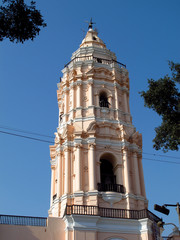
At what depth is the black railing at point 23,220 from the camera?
2064 cm

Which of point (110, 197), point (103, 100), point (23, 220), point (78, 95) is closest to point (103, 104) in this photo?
point (103, 100)

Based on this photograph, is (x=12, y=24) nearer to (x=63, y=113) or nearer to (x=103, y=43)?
(x=63, y=113)

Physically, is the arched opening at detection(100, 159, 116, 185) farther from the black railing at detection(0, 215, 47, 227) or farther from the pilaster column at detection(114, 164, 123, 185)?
the black railing at detection(0, 215, 47, 227)

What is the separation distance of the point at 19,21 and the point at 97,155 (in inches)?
486

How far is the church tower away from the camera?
20.6m

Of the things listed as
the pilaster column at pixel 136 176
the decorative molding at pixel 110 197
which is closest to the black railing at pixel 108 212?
the decorative molding at pixel 110 197

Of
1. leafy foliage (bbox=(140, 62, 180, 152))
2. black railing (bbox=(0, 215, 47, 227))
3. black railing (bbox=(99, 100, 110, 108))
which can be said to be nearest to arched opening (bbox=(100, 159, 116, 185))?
black railing (bbox=(99, 100, 110, 108))

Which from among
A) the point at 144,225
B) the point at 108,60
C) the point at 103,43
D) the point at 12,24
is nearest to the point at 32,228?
the point at 144,225

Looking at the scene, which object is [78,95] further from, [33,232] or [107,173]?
[33,232]

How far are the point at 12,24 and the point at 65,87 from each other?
14.5m

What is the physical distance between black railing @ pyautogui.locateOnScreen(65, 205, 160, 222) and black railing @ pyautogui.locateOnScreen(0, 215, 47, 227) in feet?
5.73

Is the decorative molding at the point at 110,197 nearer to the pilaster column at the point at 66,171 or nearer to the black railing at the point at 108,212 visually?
the black railing at the point at 108,212

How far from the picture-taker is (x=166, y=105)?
16.3 meters

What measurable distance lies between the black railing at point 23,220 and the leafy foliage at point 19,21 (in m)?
11.5
